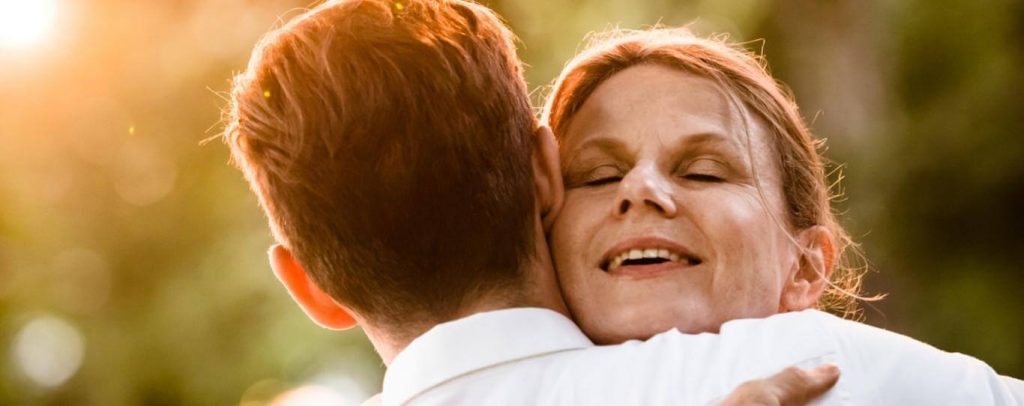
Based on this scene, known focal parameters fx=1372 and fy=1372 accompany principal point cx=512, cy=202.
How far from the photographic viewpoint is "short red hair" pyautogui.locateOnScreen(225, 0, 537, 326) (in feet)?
9.07

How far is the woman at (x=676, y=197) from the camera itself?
10.3 feet

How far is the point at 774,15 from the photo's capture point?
7.61m

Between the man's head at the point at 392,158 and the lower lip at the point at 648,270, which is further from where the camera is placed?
the lower lip at the point at 648,270

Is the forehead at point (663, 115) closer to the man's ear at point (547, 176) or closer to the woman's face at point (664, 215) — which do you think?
the woman's face at point (664, 215)

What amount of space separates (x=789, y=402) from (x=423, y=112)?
92 centimetres

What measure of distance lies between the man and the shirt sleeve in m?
0.09

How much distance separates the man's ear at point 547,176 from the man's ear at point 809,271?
0.68 meters

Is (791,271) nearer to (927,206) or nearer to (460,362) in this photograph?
(460,362)

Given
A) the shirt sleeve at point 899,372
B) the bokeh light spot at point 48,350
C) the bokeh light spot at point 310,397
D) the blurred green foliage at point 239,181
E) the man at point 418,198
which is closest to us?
the shirt sleeve at point 899,372

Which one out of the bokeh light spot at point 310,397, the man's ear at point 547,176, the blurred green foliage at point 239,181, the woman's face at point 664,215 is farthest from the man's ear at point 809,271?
the bokeh light spot at point 310,397

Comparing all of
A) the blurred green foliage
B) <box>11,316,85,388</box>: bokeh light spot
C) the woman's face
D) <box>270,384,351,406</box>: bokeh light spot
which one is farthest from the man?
<box>11,316,85,388</box>: bokeh light spot

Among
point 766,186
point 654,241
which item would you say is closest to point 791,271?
point 766,186

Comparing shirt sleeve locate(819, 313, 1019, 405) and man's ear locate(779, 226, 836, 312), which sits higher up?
shirt sleeve locate(819, 313, 1019, 405)

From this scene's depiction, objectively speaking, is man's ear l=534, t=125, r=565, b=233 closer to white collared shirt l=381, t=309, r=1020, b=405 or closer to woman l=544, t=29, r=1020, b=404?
woman l=544, t=29, r=1020, b=404
